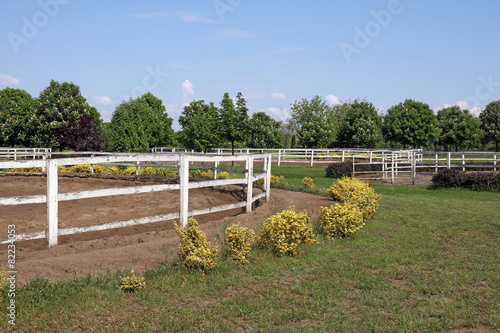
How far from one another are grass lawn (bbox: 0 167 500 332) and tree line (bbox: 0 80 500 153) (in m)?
24.1

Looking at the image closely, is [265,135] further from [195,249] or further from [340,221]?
[195,249]

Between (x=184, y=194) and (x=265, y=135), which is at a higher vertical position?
(x=265, y=135)

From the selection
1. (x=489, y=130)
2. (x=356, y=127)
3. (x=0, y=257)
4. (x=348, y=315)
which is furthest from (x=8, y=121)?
(x=489, y=130)

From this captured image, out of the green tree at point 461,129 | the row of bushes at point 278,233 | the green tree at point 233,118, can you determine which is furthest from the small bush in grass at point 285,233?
the green tree at point 461,129

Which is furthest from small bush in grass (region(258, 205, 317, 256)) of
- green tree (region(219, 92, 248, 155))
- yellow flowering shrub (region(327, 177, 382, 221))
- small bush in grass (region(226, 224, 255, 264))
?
green tree (region(219, 92, 248, 155))

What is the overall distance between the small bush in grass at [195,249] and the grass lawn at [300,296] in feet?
0.50

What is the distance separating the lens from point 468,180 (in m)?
18.7

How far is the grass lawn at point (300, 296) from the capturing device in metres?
4.44

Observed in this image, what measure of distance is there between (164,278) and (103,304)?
1.04 metres

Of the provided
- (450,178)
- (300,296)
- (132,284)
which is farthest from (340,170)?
(132,284)

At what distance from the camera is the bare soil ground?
19.9 ft

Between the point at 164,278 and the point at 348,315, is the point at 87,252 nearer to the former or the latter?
the point at 164,278

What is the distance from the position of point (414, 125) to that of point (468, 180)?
42173 mm

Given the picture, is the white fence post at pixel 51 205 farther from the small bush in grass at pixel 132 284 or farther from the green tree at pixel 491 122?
the green tree at pixel 491 122
